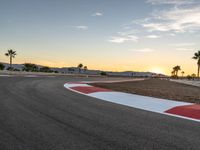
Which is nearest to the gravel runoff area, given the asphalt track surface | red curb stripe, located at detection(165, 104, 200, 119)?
red curb stripe, located at detection(165, 104, 200, 119)

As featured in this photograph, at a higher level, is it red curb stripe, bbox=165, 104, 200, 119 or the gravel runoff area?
red curb stripe, bbox=165, 104, 200, 119

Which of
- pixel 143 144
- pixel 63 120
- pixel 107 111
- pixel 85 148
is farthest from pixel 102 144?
pixel 107 111

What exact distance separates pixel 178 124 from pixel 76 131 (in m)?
2.55


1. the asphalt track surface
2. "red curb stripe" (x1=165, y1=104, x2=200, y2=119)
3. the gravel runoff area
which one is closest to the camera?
the asphalt track surface

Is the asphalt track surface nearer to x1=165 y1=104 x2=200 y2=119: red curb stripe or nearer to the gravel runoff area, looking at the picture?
x1=165 y1=104 x2=200 y2=119: red curb stripe

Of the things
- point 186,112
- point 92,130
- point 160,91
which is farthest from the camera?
point 160,91

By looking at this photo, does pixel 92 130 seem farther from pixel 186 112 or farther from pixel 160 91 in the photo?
pixel 160 91

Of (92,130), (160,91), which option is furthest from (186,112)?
(160,91)

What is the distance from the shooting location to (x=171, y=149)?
4.48 meters

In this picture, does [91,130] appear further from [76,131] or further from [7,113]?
[7,113]

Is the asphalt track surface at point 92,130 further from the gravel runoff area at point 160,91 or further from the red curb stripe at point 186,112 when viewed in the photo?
the gravel runoff area at point 160,91

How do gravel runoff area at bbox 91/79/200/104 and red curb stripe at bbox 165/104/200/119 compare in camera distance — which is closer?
red curb stripe at bbox 165/104/200/119

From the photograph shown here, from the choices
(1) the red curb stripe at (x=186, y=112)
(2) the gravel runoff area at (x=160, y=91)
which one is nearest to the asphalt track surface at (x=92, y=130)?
(1) the red curb stripe at (x=186, y=112)

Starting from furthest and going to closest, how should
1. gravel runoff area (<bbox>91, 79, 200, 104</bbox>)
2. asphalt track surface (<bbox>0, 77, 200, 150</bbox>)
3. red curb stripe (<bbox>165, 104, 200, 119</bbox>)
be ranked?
gravel runoff area (<bbox>91, 79, 200, 104</bbox>) → red curb stripe (<bbox>165, 104, 200, 119</bbox>) → asphalt track surface (<bbox>0, 77, 200, 150</bbox>)
